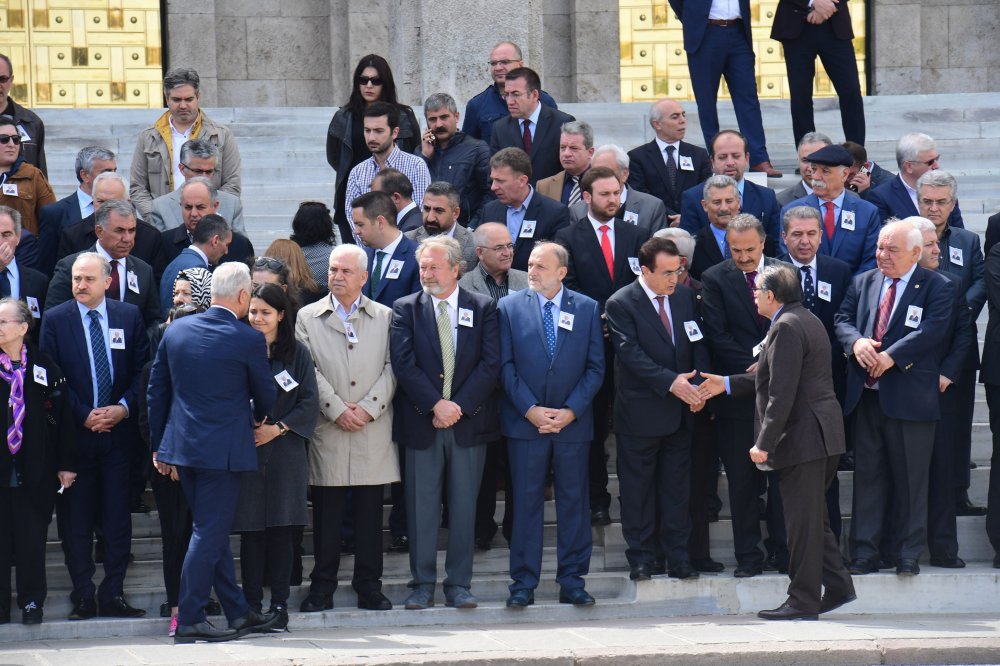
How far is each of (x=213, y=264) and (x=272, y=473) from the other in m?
1.54

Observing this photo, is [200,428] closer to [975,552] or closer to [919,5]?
[975,552]

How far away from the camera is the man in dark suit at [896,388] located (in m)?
10.4

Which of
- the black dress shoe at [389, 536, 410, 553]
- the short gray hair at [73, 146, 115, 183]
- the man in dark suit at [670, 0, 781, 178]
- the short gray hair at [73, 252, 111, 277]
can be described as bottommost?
the black dress shoe at [389, 536, 410, 553]

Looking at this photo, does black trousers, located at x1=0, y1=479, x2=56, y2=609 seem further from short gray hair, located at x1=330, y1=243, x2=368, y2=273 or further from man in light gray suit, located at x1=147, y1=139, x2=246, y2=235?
man in light gray suit, located at x1=147, y1=139, x2=246, y2=235

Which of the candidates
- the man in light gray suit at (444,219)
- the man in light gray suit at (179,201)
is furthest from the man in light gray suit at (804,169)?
the man in light gray suit at (179,201)

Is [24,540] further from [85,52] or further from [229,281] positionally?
[85,52]

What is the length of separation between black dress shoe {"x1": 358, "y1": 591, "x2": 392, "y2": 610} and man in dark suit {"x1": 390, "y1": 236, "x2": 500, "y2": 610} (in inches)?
8.2

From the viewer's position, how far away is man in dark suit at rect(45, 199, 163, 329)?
1047 cm

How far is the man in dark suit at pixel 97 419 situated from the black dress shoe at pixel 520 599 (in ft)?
7.23

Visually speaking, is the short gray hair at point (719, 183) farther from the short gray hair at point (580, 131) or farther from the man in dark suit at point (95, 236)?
the man in dark suit at point (95, 236)

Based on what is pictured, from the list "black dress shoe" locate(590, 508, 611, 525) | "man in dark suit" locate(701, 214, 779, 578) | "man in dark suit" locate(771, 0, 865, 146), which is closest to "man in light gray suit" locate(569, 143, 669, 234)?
"man in dark suit" locate(701, 214, 779, 578)

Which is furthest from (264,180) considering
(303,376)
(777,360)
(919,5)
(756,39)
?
(919,5)

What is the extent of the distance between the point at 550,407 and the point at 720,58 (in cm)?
508

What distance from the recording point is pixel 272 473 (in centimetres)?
968
